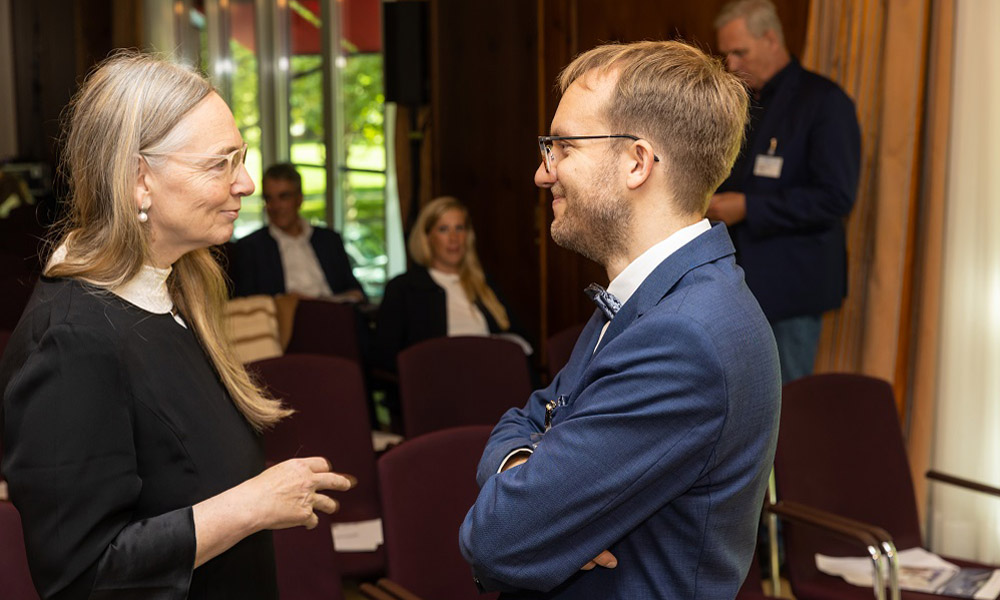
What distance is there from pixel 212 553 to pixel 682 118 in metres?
0.91

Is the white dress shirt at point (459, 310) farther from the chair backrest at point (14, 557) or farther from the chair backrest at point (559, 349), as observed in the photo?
the chair backrest at point (14, 557)

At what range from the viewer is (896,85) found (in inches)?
163

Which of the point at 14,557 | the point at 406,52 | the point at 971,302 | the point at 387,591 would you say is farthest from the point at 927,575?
the point at 406,52

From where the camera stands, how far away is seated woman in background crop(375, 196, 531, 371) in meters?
4.79

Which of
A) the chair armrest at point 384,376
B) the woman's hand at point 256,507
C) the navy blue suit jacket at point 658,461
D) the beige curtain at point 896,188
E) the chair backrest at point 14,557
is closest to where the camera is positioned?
the navy blue suit jacket at point 658,461

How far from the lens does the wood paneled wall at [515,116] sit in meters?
5.33

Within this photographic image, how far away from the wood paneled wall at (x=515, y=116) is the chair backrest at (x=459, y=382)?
57.6 inches

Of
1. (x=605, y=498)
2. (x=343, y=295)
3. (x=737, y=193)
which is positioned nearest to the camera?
(x=605, y=498)

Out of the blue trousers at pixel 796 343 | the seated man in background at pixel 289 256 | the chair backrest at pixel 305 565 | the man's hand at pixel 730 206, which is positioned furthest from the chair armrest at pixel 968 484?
the seated man in background at pixel 289 256

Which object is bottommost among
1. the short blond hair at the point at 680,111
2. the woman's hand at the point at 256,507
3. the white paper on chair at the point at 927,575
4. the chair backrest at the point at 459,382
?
the white paper on chair at the point at 927,575

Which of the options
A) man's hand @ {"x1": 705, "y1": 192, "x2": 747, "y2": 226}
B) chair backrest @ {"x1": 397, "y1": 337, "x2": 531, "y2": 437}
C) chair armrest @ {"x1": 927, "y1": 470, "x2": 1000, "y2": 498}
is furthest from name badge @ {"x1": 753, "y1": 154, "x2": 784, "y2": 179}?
chair armrest @ {"x1": 927, "y1": 470, "x2": 1000, "y2": 498}

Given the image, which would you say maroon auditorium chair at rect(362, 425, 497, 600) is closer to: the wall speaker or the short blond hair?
the short blond hair

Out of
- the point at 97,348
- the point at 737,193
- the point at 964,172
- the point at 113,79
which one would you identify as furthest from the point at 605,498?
the point at 964,172

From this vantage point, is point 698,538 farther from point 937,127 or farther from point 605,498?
point 937,127
